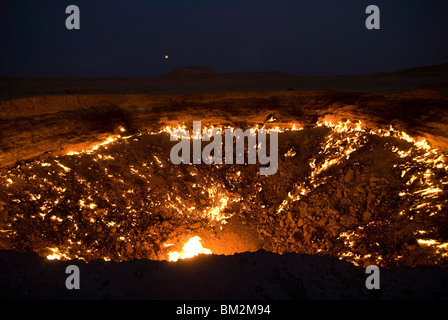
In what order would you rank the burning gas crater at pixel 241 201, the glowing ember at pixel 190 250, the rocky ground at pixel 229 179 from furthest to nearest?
1. the glowing ember at pixel 190 250
2. the burning gas crater at pixel 241 201
3. the rocky ground at pixel 229 179

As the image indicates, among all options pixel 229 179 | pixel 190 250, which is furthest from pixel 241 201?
pixel 190 250

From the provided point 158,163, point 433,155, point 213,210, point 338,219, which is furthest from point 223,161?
point 433,155

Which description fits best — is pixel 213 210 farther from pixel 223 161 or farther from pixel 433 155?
pixel 433 155

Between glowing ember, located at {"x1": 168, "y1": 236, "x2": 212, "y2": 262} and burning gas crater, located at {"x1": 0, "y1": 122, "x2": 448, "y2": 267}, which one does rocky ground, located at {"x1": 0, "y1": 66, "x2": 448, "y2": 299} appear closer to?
burning gas crater, located at {"x1": 0, "y1": 122, "x2": 448, "y2": 267}

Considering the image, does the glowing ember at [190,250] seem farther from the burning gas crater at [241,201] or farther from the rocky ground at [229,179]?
the rocky ground at [229,179]

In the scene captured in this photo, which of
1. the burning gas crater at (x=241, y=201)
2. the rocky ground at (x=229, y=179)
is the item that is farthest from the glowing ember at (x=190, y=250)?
the rocky ground at (x=229, y=179)

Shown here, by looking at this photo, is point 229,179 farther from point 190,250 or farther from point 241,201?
point 190,250
